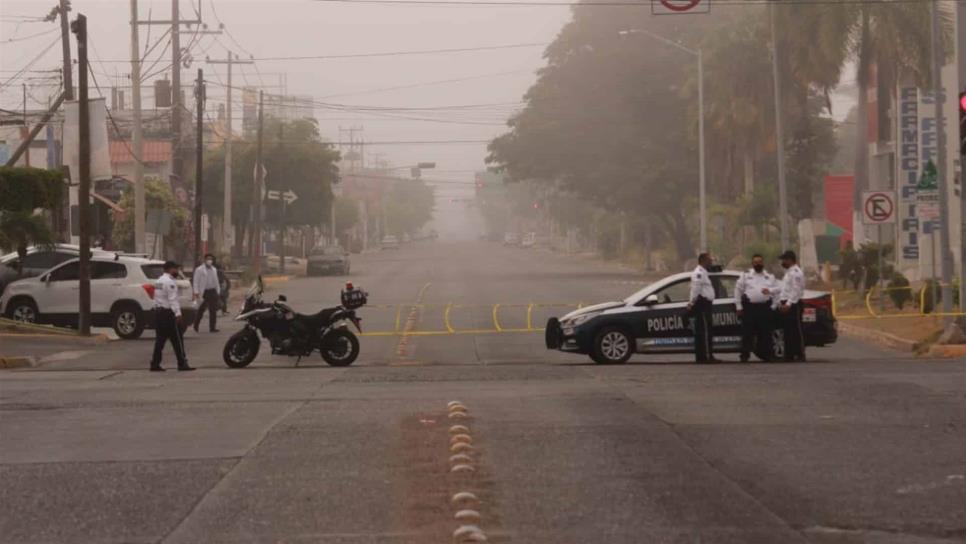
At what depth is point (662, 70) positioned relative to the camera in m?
74.9

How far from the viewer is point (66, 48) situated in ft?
142

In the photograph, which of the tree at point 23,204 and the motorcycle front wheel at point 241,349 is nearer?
the motorcycle front wheel at point 241,349

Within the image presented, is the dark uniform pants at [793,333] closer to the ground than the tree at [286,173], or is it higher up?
closer to the ground

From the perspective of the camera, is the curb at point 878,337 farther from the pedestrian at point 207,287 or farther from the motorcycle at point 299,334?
the pedestrian at point 207,287

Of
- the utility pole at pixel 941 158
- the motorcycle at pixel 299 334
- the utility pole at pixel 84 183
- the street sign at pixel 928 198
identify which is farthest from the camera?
the utility pole at pixel 84 183

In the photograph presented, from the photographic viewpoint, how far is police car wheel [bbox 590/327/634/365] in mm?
23953

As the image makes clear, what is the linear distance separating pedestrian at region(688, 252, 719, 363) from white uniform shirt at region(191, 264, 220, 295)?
A: 46.4 feet

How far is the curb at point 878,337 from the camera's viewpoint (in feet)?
91.4

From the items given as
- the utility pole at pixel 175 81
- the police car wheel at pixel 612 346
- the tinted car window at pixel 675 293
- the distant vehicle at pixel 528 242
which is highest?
the utility pole at pixel 175 81

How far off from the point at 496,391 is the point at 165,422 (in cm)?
471

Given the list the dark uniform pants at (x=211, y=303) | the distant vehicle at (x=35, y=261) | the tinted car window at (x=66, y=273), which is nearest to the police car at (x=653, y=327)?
the dark uniform pants at (x=211, y=303)

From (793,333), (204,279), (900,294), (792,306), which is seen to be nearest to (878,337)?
(900,294)

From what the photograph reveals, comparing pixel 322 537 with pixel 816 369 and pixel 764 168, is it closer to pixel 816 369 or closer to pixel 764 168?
pixel 816 369

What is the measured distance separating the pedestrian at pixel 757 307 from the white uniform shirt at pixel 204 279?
14.7m
